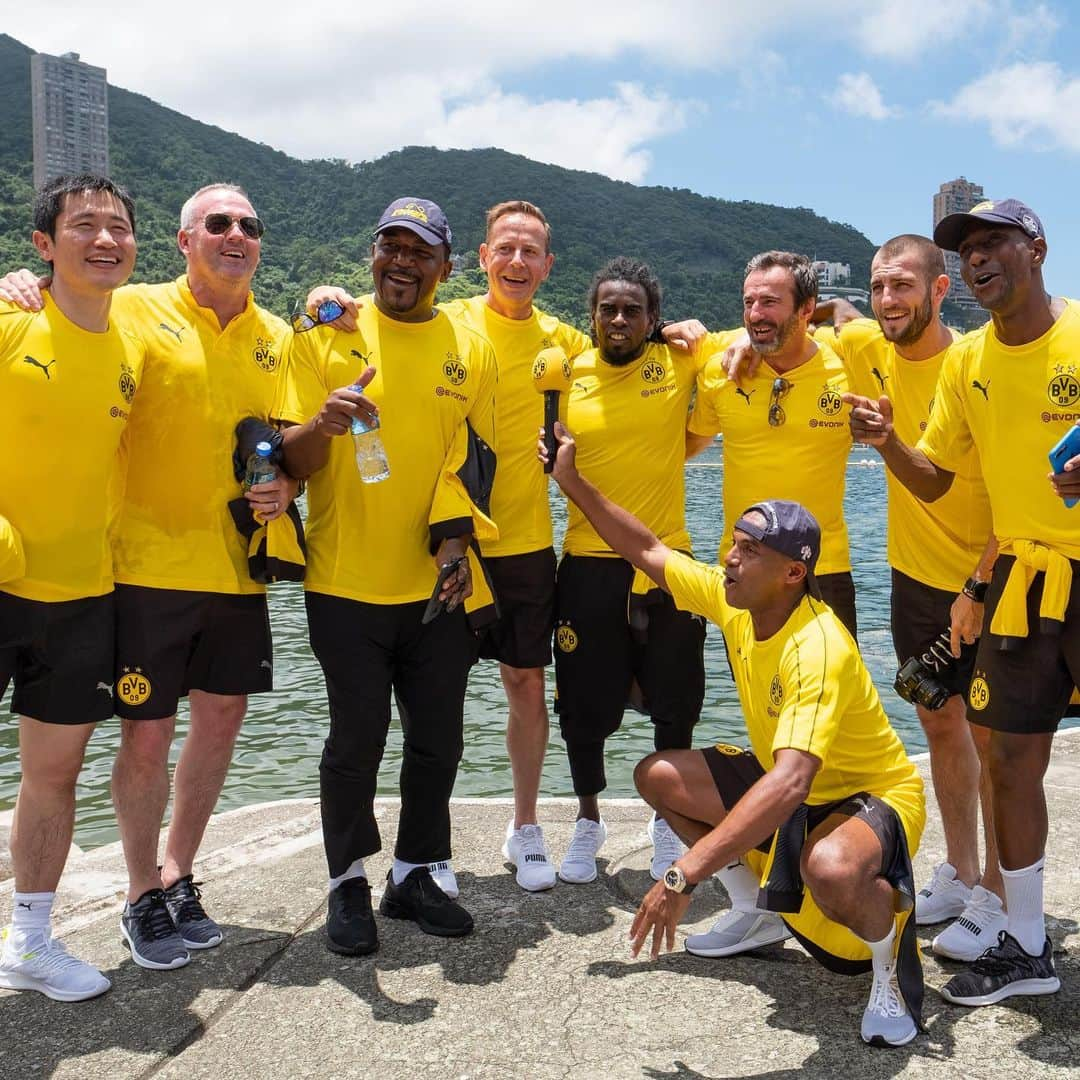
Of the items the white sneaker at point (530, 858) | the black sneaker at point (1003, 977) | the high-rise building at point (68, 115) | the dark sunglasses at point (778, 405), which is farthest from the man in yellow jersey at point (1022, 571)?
the high-rise building at point (68, 115)

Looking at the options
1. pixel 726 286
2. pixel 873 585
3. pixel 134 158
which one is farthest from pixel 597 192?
pixel 873 585

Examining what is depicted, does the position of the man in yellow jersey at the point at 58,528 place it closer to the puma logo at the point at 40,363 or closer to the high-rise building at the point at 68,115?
the puma logo at the point at 40,363

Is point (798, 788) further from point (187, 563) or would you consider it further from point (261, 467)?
point (187, 563)

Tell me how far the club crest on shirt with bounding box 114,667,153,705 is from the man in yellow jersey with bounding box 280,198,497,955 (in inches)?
25.0

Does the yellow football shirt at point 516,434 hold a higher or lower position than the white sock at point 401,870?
higher

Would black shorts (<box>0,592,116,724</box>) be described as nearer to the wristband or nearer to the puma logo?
the puma logo

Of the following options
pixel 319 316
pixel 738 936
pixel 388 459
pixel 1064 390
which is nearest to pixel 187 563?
pixel 388 459

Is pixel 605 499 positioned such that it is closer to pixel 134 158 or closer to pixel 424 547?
pixel 424 547

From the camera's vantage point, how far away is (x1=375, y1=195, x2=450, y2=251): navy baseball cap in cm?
428

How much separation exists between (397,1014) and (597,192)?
164m

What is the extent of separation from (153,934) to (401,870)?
37.7 inches

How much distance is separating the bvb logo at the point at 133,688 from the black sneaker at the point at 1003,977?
9.79ft

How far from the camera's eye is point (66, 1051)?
3.52m

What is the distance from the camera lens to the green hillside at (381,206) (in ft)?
320
